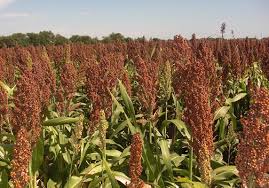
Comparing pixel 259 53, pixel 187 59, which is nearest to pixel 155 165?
pixel 187 59

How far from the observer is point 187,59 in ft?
14.2

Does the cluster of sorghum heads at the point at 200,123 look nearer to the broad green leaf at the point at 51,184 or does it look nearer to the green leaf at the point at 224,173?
the green leaf at the point at 224,173

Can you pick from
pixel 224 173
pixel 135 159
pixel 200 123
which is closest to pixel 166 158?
pixel 224 173

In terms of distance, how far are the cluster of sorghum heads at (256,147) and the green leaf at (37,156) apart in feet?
5.48

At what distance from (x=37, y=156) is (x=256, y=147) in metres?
1.80

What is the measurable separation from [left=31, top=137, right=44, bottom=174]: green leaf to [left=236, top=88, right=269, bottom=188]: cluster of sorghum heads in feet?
5.48

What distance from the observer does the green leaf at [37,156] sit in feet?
10.4

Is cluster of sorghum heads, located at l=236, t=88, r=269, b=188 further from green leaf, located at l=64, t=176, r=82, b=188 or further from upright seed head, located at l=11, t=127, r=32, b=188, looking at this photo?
green leaf, located at l=64, t=176, r=82, b=188

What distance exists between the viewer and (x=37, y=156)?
3.21 meters

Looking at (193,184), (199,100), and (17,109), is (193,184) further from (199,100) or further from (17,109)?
(17,109)

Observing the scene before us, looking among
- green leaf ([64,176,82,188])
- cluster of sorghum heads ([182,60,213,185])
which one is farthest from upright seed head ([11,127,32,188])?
green leaf ([64,176,82,188])

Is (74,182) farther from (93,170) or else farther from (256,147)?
(256,147)

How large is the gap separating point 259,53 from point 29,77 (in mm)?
6424

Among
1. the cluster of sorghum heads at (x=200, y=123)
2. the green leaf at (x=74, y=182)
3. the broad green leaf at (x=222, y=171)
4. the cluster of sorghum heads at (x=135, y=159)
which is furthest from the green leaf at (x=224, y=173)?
the cluster of sorghum heads at (x=135, y=159)
